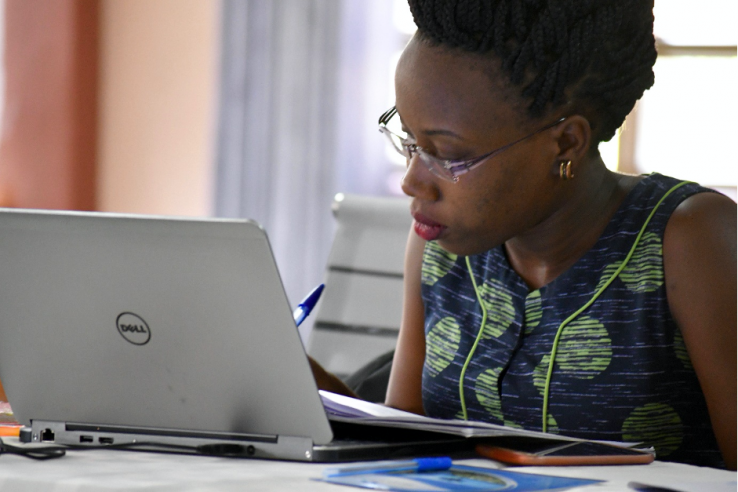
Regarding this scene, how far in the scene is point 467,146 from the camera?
97 cm

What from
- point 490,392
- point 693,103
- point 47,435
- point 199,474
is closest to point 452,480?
point 199,474

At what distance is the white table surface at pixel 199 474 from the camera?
2.01 ft

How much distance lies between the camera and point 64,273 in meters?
0.73

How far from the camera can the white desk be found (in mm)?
613

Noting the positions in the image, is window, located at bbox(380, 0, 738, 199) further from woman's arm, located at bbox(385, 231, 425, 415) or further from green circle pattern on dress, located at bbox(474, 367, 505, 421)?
green circle pattern on dress, located at bbox(474, 367, 505, 421)

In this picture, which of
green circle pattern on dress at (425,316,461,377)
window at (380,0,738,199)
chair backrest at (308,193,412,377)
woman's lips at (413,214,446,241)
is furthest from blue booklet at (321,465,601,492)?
window at (380,0,738,199)

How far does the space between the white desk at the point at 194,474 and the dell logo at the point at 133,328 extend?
3.7 inches

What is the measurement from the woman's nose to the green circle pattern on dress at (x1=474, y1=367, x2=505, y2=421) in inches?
10.3

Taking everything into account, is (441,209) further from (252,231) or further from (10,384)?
(10,384)

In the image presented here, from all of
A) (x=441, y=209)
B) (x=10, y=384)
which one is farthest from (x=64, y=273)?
(x=441, y=209)

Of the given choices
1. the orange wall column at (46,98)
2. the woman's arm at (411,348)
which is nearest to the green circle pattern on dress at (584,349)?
the woman's arm at (411,348)

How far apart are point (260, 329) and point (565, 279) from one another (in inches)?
20.0

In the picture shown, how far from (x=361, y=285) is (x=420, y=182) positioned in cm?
80

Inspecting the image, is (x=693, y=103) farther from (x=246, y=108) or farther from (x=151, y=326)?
(x=151, y=326)
